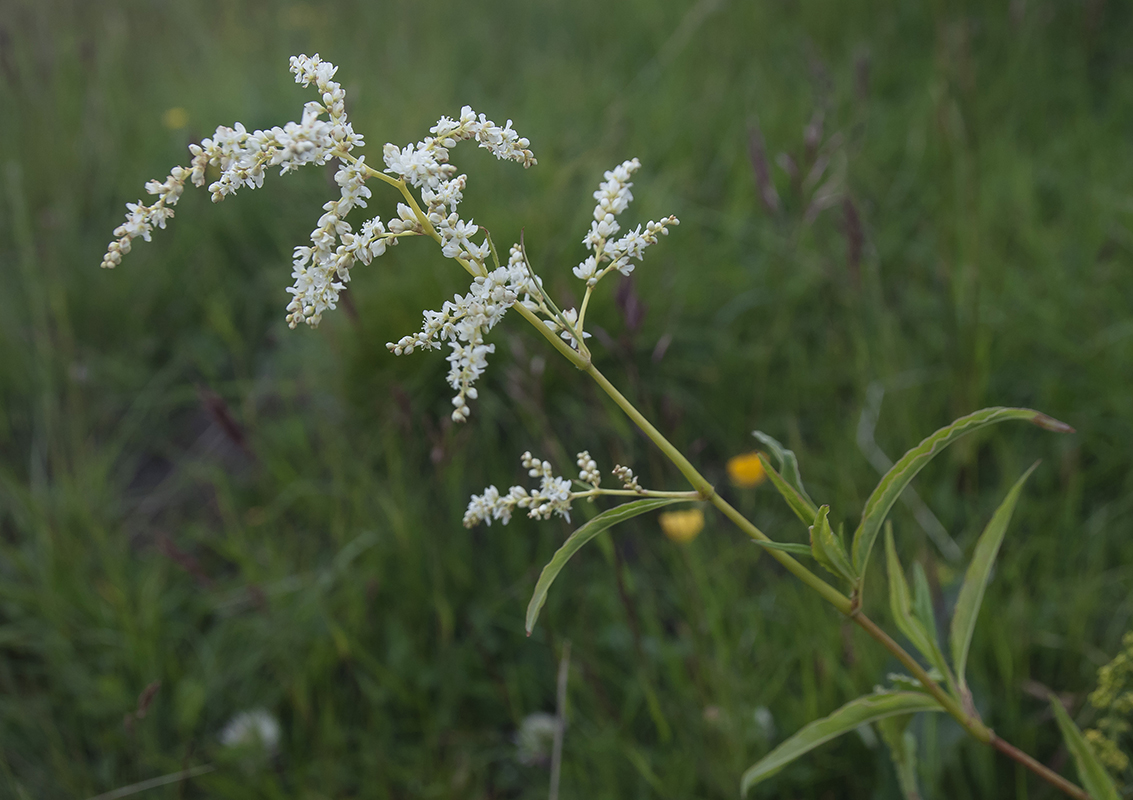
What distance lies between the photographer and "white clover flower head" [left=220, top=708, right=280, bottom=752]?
5.80ft

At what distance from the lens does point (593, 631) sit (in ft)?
6.53

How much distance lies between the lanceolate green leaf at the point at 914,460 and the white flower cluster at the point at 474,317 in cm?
46

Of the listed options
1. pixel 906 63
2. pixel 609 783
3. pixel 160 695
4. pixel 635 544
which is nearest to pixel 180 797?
pixel 160 695

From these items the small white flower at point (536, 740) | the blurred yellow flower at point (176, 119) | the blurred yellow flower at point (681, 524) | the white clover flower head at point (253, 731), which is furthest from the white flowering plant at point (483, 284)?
the blurred yellow flower at point (176, 119)

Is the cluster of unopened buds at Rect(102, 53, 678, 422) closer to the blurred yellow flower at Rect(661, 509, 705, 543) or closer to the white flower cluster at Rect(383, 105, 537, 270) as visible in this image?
the white flower cluster at Rect(383, 105, 537, 270)

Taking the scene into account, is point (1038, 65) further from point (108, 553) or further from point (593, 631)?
point (108, 553)

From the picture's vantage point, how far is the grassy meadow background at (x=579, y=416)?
5.65ft

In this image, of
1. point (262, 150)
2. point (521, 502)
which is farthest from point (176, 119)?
point (521, 502)

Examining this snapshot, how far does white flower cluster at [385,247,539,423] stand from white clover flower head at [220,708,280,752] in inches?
48.2

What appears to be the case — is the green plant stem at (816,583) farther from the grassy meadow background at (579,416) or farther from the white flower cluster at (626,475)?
the grassy meadow background at (579,416)

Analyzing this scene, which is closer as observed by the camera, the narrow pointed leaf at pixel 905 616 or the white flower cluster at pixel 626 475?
the white flower cluster at pixel 626 475

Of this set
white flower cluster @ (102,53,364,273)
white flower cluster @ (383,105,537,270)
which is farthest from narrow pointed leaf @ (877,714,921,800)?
white flower cluster @ (102,53,364,273)

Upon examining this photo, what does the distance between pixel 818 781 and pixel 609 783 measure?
40cm

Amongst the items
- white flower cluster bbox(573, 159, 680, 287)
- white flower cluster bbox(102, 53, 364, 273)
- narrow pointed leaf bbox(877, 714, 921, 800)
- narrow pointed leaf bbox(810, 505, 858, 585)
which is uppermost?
white flower cluster bbox(102, 53, 364, 273)
